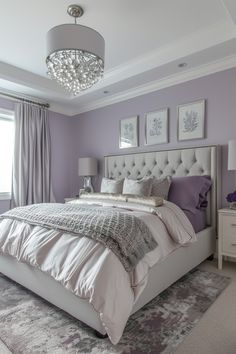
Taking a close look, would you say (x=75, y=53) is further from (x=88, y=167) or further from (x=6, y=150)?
(x=6, y=150)

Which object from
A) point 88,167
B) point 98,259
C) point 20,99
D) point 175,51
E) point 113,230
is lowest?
point 98,259

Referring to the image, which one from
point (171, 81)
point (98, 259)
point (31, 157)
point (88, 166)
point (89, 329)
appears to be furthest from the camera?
point (88, 166)

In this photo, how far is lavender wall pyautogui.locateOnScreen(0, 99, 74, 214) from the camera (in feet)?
15.3

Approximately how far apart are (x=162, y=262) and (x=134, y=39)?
2469 mm

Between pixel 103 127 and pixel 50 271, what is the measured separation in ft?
10.4

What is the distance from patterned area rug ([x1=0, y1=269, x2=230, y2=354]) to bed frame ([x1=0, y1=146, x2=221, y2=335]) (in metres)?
0.10

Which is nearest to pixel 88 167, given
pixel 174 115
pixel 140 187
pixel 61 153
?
pixel 61 153

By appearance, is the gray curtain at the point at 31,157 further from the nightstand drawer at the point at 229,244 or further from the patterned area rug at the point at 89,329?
the nightstand drawer at the point at 229,244

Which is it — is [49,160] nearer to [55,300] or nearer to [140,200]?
[140,200]

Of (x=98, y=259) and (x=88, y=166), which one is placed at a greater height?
(x=88, y=166)

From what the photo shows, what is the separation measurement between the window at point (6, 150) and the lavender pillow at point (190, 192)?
2.72 metres

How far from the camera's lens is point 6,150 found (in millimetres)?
3984

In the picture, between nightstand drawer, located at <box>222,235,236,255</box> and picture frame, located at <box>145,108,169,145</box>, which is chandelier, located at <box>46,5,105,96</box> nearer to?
picture frame, located at <box>145,108,169,145</box>

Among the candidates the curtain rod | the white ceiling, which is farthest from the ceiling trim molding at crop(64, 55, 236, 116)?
the curtain rod
